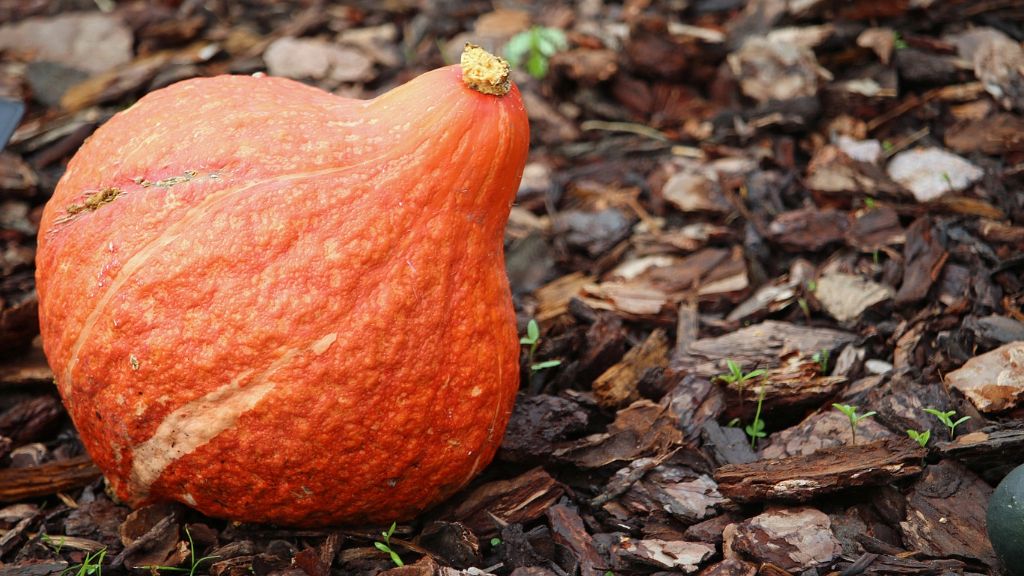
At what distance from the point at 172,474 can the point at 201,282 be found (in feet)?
2.18

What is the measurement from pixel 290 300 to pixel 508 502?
3.60 ft

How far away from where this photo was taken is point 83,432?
3037mm

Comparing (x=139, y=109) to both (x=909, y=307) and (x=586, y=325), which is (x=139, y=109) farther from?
(x=909, y=307)

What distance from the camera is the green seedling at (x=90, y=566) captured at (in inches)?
116

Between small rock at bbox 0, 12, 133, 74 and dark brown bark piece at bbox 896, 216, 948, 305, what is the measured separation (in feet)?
15.7

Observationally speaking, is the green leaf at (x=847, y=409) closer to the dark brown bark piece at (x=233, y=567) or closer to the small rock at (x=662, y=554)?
the small rock at (x=662, y=554)

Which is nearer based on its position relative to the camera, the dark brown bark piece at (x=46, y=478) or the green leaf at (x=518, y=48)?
the dark brown bark piece at (x=46, y=478)

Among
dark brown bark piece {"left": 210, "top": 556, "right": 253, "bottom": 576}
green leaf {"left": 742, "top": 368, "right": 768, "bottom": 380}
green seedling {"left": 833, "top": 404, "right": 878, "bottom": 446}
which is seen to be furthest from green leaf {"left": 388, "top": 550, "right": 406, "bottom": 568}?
green seedling {"left": 833, "top": 404, "right": 878, "bottom": 446}

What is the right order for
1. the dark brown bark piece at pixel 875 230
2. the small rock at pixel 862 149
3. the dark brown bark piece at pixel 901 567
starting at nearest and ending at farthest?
the dark brown bark piece at pixel 901 567, the dark brown bark piece at pixel 875 230, the small rock at pixel 862 149

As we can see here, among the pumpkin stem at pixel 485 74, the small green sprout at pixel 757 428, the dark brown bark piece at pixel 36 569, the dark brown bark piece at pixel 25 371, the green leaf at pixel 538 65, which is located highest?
the pumpkin stem at pixel 485 74

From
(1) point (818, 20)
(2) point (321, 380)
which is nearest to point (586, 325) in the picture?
(2) point (321, 380)

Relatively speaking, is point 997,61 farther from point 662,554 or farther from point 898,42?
point 662,554

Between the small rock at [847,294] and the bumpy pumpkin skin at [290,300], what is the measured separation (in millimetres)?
1588

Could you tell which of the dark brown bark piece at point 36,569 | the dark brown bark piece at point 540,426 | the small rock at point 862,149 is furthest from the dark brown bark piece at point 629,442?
the small rock at point 862,149
